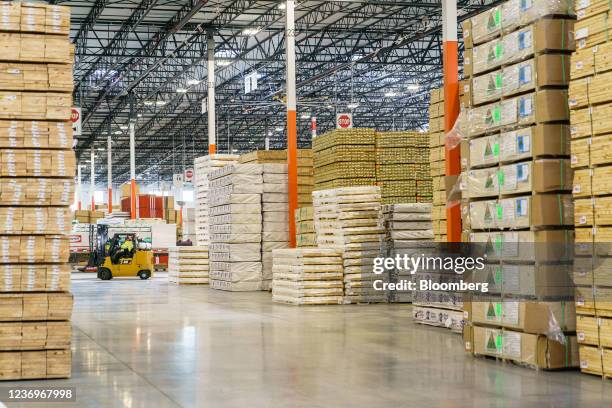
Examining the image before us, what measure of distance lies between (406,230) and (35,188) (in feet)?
31.8

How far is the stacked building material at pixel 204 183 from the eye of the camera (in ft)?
85.3

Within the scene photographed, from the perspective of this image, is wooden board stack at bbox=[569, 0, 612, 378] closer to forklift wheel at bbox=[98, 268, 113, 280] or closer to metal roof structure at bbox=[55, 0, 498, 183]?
metal roof structure at bbox=[55, 0, 498, 183]

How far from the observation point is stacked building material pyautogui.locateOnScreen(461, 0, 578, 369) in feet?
29.0

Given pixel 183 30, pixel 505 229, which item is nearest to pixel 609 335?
pixel 505 229

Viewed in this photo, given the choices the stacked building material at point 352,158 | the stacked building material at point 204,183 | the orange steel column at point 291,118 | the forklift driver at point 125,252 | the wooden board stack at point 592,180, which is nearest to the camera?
the wooden board stack at point 592,180

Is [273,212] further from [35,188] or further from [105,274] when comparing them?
[35,188]

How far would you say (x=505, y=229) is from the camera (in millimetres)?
9516

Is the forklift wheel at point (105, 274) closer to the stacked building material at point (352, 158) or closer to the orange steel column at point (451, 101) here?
the stacked building material at point (352, 158)

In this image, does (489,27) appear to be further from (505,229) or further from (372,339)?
(372,339)

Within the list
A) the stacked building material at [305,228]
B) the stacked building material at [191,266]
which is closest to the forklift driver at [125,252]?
the stacked building material at [191,266]

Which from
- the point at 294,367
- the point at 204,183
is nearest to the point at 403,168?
the point at 204,183

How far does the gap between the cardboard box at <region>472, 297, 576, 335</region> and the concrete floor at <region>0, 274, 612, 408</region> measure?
434 millimetres

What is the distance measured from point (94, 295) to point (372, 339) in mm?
12446

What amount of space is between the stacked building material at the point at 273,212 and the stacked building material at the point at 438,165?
746cm
